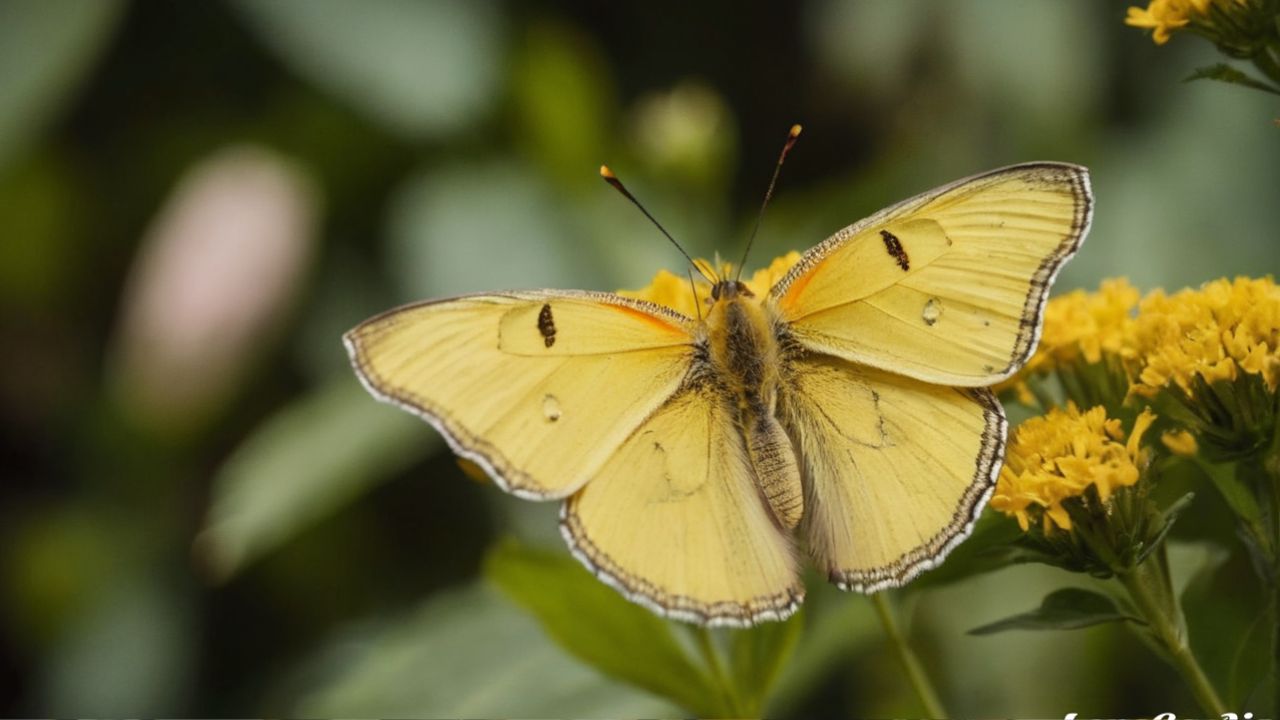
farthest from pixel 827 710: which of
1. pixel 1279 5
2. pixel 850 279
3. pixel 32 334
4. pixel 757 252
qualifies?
pixel 32 334

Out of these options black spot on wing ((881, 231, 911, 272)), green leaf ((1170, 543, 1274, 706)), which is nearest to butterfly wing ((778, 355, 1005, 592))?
black spot on wing ((881, 231, 911, 272))

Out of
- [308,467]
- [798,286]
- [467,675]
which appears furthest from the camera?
[308,467]

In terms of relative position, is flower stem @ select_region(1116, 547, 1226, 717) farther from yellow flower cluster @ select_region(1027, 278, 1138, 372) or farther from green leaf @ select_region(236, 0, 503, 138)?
green leaf @ select_region(236, 0, 503, 138)

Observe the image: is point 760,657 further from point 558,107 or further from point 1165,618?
point 558,107

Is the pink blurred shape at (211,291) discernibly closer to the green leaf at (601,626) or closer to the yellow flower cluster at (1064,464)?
the green leaf at (601,626)

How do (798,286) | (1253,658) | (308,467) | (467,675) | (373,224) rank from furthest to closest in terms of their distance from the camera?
(373,224) → (308,467) → (467,675) → (798,286) → (1253,658)

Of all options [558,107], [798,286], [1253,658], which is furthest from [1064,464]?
[558,107]
